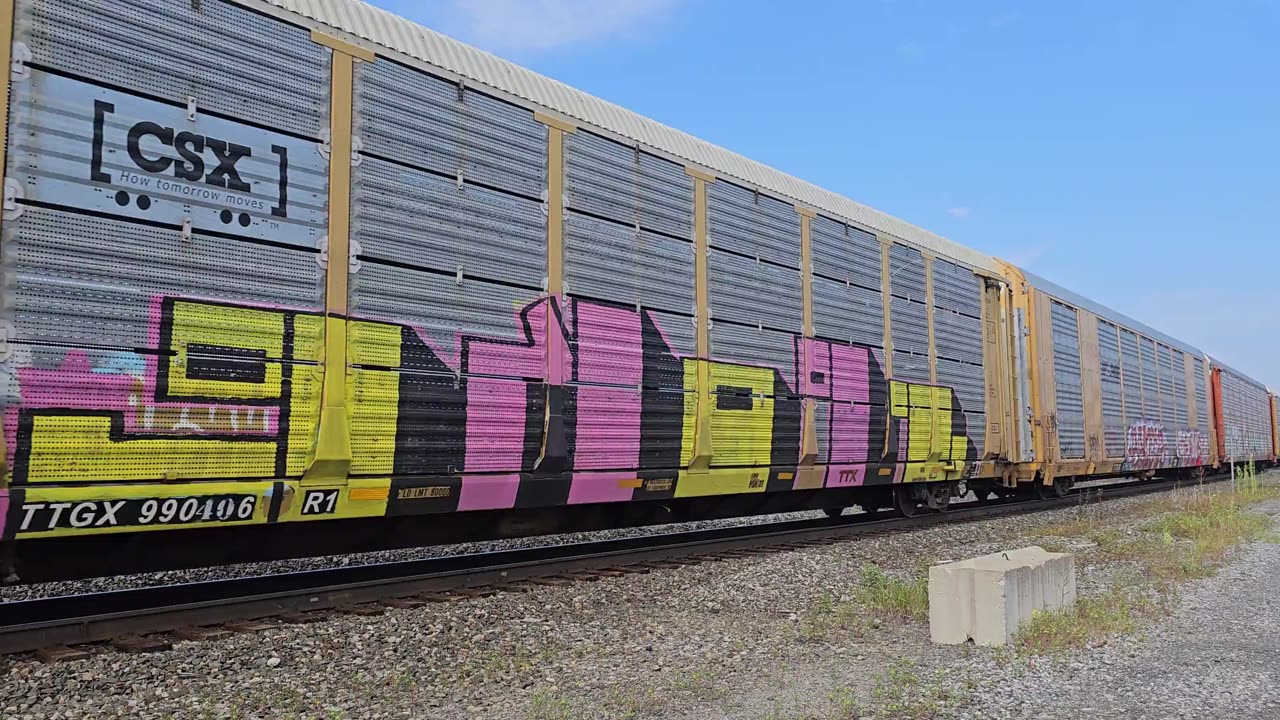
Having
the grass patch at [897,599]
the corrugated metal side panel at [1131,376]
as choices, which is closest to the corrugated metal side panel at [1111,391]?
the corrugated metal side panel at [1131,376]

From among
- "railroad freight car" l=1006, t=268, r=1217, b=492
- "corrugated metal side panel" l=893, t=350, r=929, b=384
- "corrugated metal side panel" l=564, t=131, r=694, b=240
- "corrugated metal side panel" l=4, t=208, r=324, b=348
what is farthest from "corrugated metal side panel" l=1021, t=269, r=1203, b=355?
"corrugated metal side panel" l=4, t=208, r=324, b=348

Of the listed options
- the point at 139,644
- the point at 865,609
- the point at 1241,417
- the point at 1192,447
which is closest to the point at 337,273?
the point at 139,644

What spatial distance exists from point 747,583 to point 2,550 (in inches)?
198

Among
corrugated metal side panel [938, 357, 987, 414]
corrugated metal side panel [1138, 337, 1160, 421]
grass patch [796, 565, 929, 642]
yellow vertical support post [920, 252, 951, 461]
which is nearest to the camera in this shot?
grass patch [796, 565, 929, 642]

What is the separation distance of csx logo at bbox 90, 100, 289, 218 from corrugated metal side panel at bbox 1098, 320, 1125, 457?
1697 cm

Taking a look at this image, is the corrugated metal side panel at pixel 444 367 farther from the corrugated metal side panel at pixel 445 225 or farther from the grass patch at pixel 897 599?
the grass patch at pixel 897 599

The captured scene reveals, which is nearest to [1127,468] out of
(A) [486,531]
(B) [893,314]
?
(B) [893,314]

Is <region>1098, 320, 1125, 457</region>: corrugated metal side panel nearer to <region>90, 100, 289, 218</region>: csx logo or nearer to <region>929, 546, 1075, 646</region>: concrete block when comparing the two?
<region>929, 546, 1075, 646</region>: concrete block

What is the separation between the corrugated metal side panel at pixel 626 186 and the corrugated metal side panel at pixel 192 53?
226 centimetres

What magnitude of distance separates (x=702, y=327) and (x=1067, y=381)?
33.6ft

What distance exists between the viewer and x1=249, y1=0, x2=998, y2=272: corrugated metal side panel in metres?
6.08

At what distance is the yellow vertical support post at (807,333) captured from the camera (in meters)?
9.37

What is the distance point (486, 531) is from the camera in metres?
7.09

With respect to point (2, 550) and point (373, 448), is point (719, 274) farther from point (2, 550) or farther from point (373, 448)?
point (2, 550)
